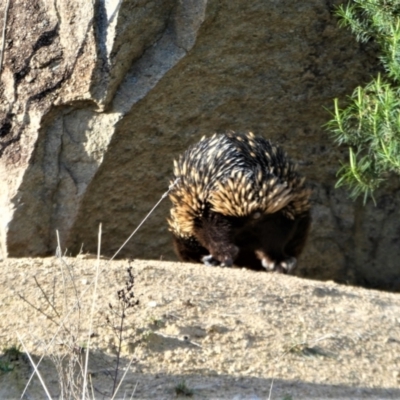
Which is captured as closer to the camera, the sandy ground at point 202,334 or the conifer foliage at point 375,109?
the sandy ground at point 202,334

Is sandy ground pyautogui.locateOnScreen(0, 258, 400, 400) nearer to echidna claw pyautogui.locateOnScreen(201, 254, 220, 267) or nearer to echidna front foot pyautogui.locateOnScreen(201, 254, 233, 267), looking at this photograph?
echidna front foot pyautogui.locateOnScreen(201, 254, 233, 267)

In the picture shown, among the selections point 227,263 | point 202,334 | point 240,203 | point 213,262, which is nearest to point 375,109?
point 240,203

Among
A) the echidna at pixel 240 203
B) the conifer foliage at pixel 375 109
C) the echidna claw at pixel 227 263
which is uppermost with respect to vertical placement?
the conifer foliage at pixel 375 109

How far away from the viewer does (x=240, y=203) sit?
6.58m

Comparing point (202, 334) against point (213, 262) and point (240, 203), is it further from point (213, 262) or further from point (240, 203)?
point (213, 262)

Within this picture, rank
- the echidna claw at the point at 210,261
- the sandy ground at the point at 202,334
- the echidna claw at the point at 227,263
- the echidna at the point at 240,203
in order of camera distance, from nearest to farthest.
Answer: the sandy ground at the point at 202,334, the echidna at the point at 240,203, the echidna claw at the point at 227,263, the echidna claw at the point at 210,261

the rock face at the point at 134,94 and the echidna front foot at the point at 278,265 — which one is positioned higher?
the rock face at the point at 134,94

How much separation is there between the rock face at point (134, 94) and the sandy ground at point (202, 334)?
1.62 meters

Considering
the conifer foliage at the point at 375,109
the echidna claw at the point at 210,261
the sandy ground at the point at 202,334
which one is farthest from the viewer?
the echidna claw at the point at 210,261

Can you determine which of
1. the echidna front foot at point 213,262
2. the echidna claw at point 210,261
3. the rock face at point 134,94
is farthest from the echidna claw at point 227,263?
the rock face at point 134,94

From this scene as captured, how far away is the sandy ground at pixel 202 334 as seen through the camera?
4102 mm

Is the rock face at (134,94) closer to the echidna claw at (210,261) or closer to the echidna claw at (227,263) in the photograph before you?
the echidna claw at (210,261)

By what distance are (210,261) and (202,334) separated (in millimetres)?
2446

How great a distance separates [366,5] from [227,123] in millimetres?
1664
